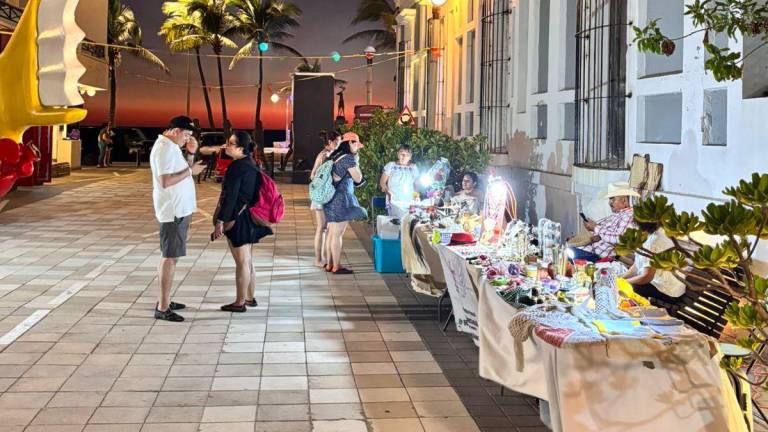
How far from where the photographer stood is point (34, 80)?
2.59m

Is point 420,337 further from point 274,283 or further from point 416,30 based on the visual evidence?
point 416,30

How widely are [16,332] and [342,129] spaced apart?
512 inches

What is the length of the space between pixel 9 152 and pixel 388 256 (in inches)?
354

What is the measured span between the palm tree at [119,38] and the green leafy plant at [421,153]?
30.2m

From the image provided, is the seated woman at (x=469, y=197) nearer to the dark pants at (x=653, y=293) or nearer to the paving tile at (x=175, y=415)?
the dark pants at (x=653, y=293)

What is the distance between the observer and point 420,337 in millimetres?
7934

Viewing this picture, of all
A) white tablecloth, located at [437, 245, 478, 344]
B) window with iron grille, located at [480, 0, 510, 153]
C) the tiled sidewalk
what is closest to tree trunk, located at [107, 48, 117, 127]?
the tiled sidewalk

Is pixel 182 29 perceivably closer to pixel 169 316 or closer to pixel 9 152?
pixel 169 316

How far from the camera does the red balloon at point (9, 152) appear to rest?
261 centimetres

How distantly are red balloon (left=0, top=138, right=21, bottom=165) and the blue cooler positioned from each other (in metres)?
8.91

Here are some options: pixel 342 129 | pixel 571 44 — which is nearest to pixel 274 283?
pixel 571 44

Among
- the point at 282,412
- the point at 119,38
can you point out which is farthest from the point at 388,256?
the point at 119,38

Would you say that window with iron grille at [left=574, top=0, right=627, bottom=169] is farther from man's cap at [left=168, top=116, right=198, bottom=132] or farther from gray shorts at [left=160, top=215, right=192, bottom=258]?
gray shorts at [left=160, top=215, right=192, bottom=258]

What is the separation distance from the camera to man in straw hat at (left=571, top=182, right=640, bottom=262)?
722 cm
